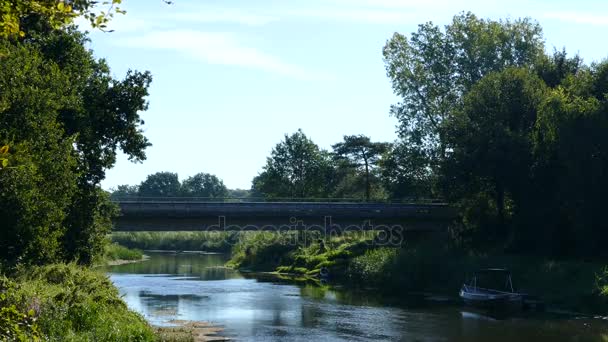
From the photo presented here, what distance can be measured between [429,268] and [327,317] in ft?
68.3

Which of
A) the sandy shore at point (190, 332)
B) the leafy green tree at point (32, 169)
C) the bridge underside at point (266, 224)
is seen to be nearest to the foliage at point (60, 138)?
the leafy green tree at point (32, 169)

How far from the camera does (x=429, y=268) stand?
216 feet

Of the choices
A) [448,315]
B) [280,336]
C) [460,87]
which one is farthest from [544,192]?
[280,336]

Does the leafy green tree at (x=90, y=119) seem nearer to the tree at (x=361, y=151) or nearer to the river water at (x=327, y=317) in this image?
the river water at (x=327, y=317)

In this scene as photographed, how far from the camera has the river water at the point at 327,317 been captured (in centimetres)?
4041

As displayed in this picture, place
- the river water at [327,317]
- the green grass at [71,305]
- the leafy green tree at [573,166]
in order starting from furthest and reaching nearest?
1. the leafy green tree at [573,166]
2. the river water at [327,317]
3. the green grass at [71,305]

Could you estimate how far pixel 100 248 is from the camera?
1799 inches

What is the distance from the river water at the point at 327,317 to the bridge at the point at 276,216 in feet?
18.2

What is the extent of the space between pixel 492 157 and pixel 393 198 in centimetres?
2383

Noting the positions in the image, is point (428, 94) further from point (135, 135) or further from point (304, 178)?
point (135, 135)

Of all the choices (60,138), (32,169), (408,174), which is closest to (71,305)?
(32,169)

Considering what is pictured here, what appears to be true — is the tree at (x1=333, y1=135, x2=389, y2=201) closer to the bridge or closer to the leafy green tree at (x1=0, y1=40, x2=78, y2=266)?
the bridge

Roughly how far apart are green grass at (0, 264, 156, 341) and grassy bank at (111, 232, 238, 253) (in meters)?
104

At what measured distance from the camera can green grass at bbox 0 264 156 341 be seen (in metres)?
28.3
